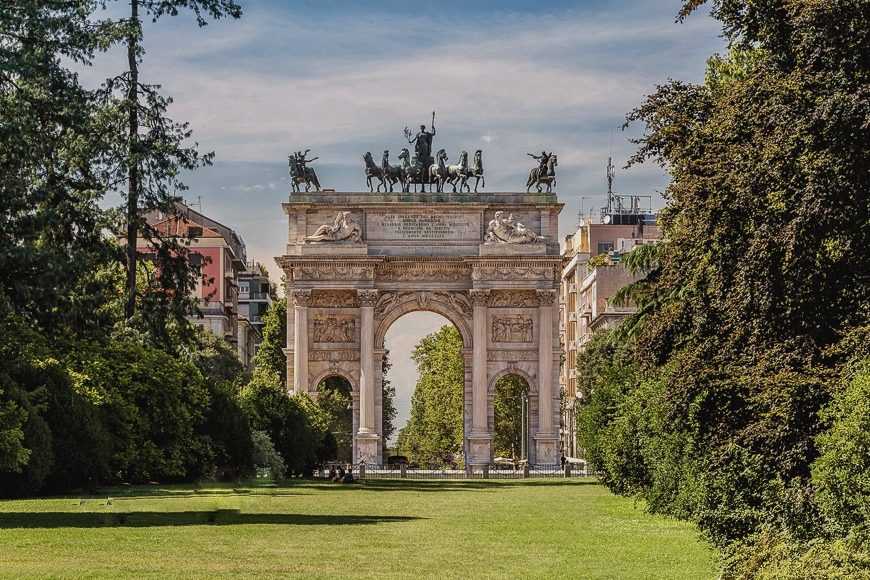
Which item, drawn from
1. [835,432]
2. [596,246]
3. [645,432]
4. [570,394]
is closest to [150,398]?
[645,432]

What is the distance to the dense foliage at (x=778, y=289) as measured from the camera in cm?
1970

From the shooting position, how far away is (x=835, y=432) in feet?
61.3

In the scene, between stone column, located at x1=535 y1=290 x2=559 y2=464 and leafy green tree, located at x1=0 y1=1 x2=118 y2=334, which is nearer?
leafy green tree, located at x1=0 y1=1 x2=118 y2=334

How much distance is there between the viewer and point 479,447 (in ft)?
262

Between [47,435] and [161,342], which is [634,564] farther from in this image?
[161,342]

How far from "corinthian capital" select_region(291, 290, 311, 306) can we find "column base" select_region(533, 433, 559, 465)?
1357cm

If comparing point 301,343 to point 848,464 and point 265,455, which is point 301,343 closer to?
point 265,455

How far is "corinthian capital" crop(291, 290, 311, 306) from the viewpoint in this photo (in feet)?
265

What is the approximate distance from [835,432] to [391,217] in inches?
2448

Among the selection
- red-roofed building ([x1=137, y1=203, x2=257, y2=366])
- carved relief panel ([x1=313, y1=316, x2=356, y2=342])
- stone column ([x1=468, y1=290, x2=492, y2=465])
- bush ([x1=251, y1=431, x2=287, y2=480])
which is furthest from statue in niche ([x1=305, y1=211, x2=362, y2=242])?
bush ([x1=251, y1=431, x2=287, y2=480])

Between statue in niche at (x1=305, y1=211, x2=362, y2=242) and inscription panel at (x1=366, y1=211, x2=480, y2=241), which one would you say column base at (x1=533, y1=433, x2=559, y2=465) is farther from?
statue in niche at (x1=305, y1=211, x2=362, y2=242)

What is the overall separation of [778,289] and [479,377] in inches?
2364

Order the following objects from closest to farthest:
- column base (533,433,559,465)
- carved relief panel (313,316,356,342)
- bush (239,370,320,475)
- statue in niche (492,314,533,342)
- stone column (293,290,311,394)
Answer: bush (239,370,320,475)
column base (533,433,559,465)
stone column (293,290,311,394)
statue in niche (492,314,533,342)
carved relief panel (313,316,356,342)

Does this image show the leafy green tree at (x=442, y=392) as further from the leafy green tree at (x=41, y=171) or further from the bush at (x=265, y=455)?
the leafy green tree at (x=41, y=171)
